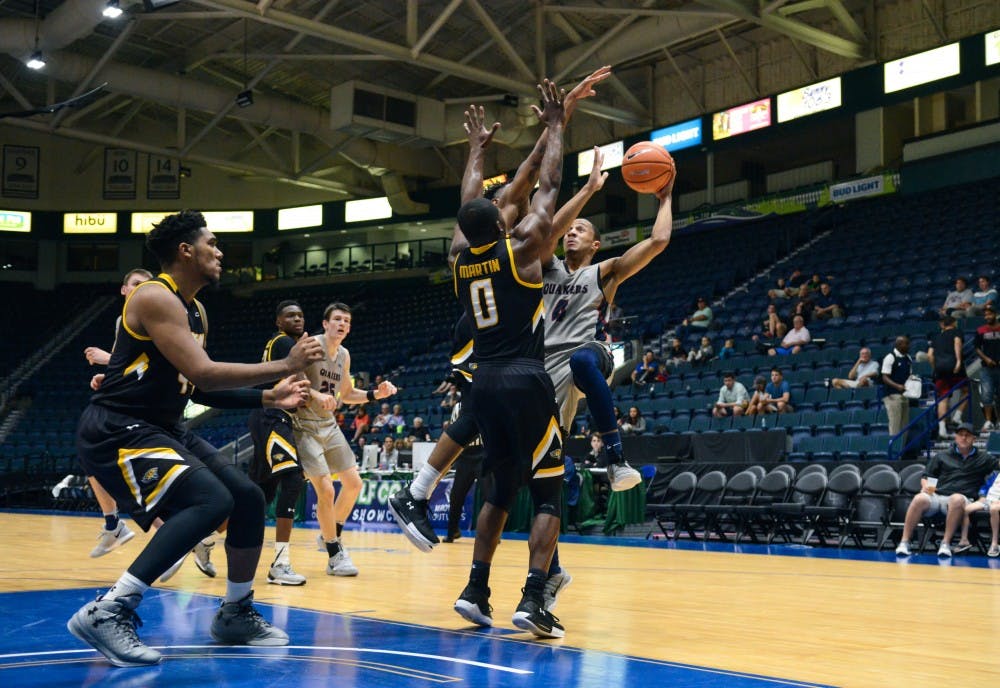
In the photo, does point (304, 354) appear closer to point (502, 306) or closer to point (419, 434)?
point (502, 306)

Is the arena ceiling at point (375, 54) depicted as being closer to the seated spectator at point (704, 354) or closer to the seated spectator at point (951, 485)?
the seated spectator at point (704, 354)

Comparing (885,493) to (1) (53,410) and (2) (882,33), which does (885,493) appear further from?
(1) (53,410)

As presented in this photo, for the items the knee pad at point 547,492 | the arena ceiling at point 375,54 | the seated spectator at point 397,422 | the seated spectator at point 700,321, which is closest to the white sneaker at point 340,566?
the knee pad at point 547,492

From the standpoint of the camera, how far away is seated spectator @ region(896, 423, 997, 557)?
10781 millimetres

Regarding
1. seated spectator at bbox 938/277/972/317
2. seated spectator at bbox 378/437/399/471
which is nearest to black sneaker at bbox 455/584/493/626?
seated spectator at bbox 378/437/399/471

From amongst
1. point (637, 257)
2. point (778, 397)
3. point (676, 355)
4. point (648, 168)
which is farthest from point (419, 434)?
point (637, 257)

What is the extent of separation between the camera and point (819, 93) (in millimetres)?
23250

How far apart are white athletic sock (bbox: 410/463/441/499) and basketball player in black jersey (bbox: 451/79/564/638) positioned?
408mm

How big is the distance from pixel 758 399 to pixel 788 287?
5564 mm

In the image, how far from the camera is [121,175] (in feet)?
122

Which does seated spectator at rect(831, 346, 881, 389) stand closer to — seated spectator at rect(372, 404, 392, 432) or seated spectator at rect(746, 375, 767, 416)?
seated spectator at rect(746, 375, 767, 416)

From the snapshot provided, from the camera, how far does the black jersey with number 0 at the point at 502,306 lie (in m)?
4.75

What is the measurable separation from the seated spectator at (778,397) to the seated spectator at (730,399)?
356 mm

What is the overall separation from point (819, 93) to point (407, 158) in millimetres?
13854
